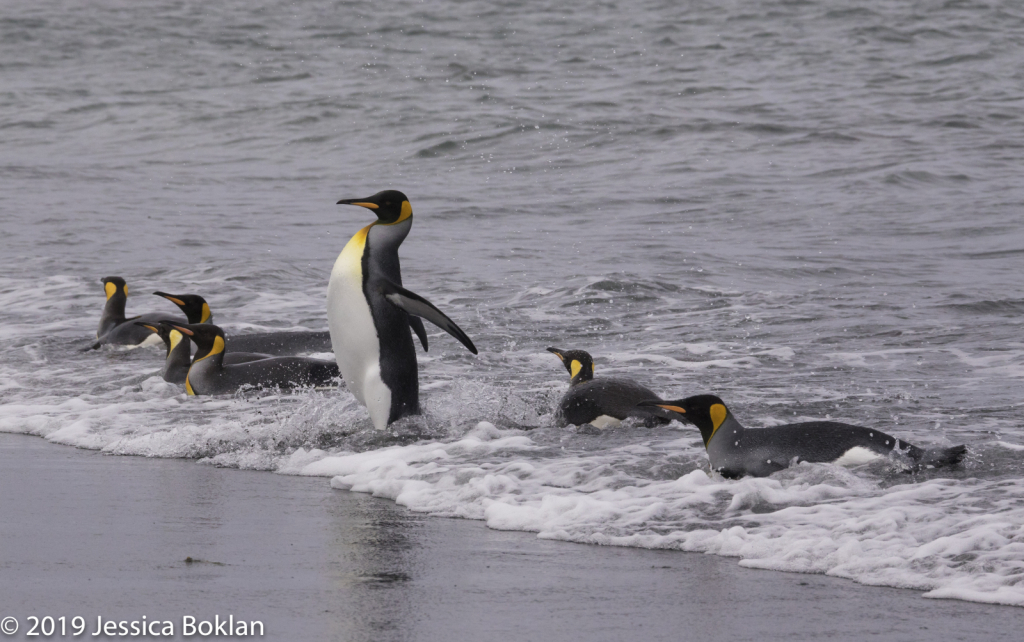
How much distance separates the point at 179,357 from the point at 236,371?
20.6 inches

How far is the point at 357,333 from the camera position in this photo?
5.89 m

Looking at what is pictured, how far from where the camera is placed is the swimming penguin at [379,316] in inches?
229

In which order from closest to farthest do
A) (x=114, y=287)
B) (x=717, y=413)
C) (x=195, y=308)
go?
1. (x=717, y=413)
2. (x=195, y=308)
3. (x=114, y=287)

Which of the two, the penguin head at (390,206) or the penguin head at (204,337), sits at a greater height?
the penguin head at (390,206)

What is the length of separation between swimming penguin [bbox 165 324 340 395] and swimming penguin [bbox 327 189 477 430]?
1041mm

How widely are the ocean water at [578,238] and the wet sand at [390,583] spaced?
20 centimetres

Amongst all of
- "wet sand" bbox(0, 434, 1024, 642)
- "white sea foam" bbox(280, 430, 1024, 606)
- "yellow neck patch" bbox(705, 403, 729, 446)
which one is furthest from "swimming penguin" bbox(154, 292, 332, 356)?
"yellow neck patch" bbox(705, 403, 729, 446)

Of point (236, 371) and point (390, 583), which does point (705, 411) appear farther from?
point (236, 371)

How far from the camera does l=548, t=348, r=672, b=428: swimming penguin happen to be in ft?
18.4

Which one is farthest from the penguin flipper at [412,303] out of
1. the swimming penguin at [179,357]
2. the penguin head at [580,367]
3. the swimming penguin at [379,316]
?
the swimming penguin at [179,357]

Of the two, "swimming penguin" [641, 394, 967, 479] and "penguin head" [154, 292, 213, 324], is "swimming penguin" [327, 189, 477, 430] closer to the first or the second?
"swimming penguin" [641, 394, 967, 479]

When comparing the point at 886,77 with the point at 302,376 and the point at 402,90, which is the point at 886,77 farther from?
the point at 302,376

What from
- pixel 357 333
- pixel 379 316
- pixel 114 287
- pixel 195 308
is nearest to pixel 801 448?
→ pixel 379 316

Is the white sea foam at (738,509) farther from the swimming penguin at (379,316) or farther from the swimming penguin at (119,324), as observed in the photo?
the swimming penguin at (119,324)
